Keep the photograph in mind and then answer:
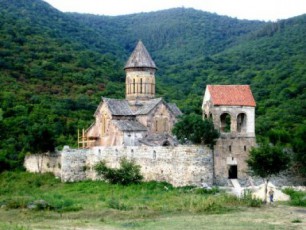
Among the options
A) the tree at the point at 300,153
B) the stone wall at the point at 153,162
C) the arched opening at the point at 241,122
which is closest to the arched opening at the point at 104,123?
the stone wall at the point at 153,162

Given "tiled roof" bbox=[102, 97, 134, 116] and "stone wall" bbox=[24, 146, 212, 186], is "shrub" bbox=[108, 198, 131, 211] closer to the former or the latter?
"stone wall" bbox=[24, 146, 212, 186]

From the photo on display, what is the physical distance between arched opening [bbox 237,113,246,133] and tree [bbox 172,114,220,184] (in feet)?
8.48

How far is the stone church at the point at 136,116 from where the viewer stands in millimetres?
35500

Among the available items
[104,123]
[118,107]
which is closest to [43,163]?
[104,123]

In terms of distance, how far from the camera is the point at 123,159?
106 feet

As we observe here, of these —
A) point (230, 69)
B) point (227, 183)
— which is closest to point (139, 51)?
point (227, 183)

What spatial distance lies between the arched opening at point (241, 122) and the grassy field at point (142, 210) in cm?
583

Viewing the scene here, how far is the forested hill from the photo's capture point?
48.8 metres

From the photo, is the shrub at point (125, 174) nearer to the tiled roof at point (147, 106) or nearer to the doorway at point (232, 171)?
the doorway at point (232, 171)

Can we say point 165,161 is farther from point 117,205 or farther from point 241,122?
point 117,205

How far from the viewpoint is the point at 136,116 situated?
37.0 metres

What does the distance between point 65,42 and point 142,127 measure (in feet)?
149

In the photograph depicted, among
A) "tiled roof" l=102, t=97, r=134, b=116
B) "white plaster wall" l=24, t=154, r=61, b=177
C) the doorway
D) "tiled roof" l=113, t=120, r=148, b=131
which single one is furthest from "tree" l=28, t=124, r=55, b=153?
the doorway

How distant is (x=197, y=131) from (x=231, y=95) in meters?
3.69
